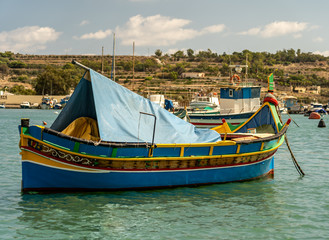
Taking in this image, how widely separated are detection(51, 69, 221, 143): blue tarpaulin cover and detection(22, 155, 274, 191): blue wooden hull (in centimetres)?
113

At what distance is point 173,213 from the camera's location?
14.2 metres

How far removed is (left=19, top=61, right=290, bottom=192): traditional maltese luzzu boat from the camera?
14.8 meters

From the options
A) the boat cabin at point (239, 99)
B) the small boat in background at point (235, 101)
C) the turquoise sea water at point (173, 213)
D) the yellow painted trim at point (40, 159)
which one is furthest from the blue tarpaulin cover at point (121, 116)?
the boat cabin at point (239, 99)

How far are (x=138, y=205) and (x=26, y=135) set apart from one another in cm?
413

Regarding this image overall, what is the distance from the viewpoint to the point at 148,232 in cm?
1248

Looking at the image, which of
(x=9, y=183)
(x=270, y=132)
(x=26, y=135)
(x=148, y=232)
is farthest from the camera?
(x=270, y=132)

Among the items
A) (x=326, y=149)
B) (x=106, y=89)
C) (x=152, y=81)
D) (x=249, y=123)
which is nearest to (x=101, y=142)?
(x=106, y=89)

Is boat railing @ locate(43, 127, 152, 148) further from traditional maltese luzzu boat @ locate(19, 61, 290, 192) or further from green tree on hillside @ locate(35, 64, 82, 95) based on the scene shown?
green tree on hillside @ locate(35, 64, 82, 95)

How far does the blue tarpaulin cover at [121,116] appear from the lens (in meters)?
15.5

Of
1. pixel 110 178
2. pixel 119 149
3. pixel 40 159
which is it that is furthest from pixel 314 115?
pixel 40 159

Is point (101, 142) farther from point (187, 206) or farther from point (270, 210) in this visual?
point (270, 210)

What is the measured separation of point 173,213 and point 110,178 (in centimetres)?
259

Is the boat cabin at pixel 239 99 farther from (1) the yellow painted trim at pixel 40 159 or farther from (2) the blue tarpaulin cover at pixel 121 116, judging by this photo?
(1) the yellow painted trim at pixel 40 159

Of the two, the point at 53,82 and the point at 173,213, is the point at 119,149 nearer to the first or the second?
the point at 173,213
